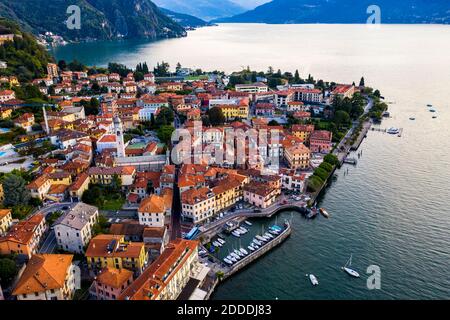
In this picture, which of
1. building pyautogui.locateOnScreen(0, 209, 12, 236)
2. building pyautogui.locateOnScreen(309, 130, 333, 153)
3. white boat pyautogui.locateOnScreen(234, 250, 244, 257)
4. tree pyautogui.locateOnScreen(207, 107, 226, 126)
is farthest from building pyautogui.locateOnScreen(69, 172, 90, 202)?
building pyautogui.locateOnScreen(309, 130, 333, 153)

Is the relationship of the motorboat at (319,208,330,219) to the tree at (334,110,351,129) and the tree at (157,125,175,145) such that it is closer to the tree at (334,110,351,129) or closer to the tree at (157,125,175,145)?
the tree at (157,125,175,145)

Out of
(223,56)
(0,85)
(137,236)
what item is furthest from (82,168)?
(223,56)

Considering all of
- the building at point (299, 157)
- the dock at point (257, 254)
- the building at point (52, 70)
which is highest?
the building at point (52, 70)

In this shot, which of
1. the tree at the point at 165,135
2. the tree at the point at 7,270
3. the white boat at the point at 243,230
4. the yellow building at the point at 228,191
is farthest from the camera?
the tree at the point at 165,135

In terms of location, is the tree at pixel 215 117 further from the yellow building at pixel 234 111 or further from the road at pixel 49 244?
the road at pixel 49 244

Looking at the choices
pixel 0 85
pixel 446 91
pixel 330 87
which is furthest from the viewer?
pixel 446 91

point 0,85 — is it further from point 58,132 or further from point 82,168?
point 82,168

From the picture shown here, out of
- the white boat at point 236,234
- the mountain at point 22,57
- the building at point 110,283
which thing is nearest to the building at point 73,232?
the building at point 110,283
